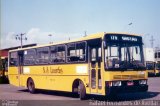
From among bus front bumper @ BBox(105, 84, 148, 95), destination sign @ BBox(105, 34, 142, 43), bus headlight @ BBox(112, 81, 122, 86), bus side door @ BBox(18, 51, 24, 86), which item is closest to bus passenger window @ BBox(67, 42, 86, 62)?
destination sign @ BBox(105, 34, 142, 43)

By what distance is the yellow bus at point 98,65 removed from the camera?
13773 mm

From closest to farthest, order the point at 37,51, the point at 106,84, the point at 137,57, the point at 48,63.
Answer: the point at 106,84 < the point at 137,57 < the point at 48,63 < the point at 37,51

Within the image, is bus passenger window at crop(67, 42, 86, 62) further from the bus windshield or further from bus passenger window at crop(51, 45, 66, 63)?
the bus windshield

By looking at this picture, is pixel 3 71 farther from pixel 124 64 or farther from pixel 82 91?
pixel 124 64

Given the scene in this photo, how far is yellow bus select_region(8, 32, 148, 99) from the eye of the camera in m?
13.8

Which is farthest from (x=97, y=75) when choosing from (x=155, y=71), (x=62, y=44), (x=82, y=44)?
(x=155, y=71)

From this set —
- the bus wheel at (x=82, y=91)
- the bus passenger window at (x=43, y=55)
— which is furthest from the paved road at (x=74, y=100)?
the bus passenger window at (x=43, y=55)

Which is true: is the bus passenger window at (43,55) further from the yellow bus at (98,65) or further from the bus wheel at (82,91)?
the bus wheel at (82,91)

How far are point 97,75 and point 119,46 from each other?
1.70 metres

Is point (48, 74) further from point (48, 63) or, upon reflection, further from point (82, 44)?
point (82, 44)

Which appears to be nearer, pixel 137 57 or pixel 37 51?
pixel 137 57

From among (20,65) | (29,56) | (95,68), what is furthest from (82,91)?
(20,65)

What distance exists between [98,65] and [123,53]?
51.0 inches

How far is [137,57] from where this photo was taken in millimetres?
14727
